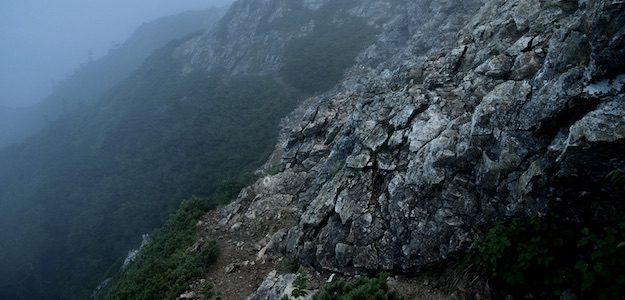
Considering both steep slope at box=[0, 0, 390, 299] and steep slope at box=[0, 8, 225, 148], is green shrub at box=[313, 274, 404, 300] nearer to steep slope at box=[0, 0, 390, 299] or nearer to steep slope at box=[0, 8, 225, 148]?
steep slope at box=[0, 0, 390, 299]

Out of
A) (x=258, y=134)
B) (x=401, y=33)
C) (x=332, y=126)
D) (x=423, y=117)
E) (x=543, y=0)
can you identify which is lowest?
(x=258, y=134)

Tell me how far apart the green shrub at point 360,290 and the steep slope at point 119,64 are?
144795mm

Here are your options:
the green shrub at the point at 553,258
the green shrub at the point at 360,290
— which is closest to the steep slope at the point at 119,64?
the green shrub at the point at 360,290

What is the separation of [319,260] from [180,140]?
5478cm

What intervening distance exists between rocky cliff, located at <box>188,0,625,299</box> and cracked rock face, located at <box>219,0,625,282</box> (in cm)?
3

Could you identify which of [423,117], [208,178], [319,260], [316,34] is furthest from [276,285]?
[316,34]

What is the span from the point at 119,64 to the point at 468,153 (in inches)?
6936

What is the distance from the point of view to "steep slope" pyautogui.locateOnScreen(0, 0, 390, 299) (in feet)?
165

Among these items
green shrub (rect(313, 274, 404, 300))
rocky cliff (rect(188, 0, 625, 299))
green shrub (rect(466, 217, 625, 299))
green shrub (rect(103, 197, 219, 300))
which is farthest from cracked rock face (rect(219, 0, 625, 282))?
green shrub (rect(103, 197, 219, 300))

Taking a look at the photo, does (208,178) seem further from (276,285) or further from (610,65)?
(610,65)

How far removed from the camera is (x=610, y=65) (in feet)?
22.4

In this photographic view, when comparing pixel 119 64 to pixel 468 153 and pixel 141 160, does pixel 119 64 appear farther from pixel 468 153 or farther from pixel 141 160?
pixel 468 153

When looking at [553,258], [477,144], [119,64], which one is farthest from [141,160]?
[119,64]

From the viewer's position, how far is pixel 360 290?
9352 mm
